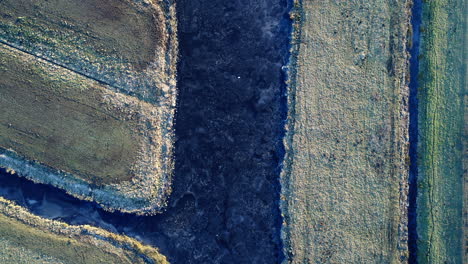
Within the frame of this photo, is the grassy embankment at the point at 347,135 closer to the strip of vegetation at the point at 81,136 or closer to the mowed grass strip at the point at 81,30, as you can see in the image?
the strip of vegetation at the point at 81,136

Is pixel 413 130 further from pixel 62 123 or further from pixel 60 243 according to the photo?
pixel 60 243

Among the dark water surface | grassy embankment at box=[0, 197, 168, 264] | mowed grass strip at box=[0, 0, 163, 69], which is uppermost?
mowed grass strip at box=[0, 0, 163, 69]

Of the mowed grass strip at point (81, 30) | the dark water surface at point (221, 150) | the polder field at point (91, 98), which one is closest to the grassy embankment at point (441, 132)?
the dark water surface at point (221, 150)

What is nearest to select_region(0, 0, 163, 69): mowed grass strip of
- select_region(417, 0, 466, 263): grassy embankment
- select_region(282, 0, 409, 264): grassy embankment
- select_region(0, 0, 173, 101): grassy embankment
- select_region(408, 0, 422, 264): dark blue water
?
select_region(0, 0, 173, 101): grassy embankment

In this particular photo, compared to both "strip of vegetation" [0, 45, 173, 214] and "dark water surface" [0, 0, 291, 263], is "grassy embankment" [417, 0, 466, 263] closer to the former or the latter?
"dark water surface" [0, 0, 291, 263]

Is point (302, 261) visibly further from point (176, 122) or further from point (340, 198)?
point (176, 122)

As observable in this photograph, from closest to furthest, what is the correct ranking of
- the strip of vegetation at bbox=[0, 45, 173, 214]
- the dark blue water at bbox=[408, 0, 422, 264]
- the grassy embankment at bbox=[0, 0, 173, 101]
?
the dark blue water at bbox=[408, 0, 422, 264]
the strip of vegetation at bbox=[0, 45, 173, 214]
the grassy embankment at bbox=[0, 0, 173, 101]
